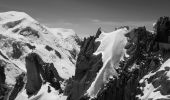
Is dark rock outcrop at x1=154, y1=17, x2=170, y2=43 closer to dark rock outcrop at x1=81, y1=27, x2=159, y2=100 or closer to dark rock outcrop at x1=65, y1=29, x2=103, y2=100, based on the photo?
dark rock outcrop at x1=81, y1=27, x2=159, y2=100

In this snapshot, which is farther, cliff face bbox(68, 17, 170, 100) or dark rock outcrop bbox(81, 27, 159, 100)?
dark rock outcrop bbox(81, 27, 159, 100)

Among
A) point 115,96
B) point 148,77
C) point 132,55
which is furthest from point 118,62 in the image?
point 148,77

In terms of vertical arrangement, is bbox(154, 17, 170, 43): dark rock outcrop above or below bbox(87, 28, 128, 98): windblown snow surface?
above

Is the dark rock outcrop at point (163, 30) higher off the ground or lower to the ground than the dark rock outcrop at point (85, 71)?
higher

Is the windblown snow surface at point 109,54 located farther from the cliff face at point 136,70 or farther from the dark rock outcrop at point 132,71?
the dark rock outcrop at point 132,71

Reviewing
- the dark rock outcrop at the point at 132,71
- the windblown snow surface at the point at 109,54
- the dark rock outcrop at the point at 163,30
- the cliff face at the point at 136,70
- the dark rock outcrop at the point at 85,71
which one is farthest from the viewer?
the dark rock outcrop at the point at 85,71

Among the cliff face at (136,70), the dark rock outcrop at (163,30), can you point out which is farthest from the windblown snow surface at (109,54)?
the dark rock outcrop at (163,30)

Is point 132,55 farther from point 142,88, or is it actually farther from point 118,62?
point 142,88

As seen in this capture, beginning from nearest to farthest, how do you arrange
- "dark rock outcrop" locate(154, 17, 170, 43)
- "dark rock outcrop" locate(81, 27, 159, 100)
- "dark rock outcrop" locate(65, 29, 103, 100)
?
"dark rock outcrop" locate(81, 27, 159, 100) < "dark rock outcrop" locate(154, 17, 170, 43) < "dark rock outcrop" locate(65, 29, 103, 100)

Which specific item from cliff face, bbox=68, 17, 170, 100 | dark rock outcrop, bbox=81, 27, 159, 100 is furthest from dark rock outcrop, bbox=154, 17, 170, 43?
dark rock outcrop, bbox=81, 27, 159, 100
